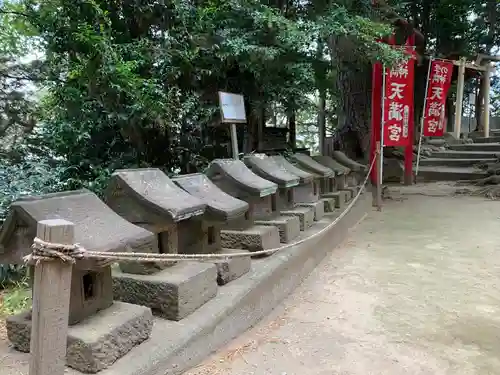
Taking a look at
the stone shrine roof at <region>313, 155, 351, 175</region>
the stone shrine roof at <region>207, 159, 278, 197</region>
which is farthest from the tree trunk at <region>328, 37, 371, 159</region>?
the stone shrine roof at <region>207, 159, 278, 197</region>

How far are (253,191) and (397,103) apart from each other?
6.24 meters

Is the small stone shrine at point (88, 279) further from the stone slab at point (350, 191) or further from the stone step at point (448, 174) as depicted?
the stone step at point (448, 174)

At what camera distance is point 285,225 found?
158 inches

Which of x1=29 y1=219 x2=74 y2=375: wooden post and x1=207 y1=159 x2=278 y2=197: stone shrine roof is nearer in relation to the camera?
x1=29 y1=219 x2=74 y2=375: wooden post

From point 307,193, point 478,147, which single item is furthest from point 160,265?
point 478,147

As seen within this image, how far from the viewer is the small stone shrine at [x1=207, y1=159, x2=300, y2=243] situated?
3.53m

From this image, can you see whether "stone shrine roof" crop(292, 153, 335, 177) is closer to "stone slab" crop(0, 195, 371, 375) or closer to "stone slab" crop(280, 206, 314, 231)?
"stone slab" crop(280, 206, 314, 231)

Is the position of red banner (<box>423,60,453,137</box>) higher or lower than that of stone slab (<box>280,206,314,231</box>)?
higher

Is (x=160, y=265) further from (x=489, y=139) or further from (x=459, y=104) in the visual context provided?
(x=489, y=139)

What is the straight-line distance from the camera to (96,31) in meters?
5.09

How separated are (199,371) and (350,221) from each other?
14.1 feet

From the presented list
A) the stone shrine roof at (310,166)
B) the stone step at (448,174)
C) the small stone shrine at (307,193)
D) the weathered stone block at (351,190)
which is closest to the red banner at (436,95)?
the stone step at (448,174)

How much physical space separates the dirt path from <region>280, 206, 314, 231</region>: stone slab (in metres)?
0.44

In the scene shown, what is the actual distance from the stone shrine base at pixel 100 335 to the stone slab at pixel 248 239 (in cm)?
141
